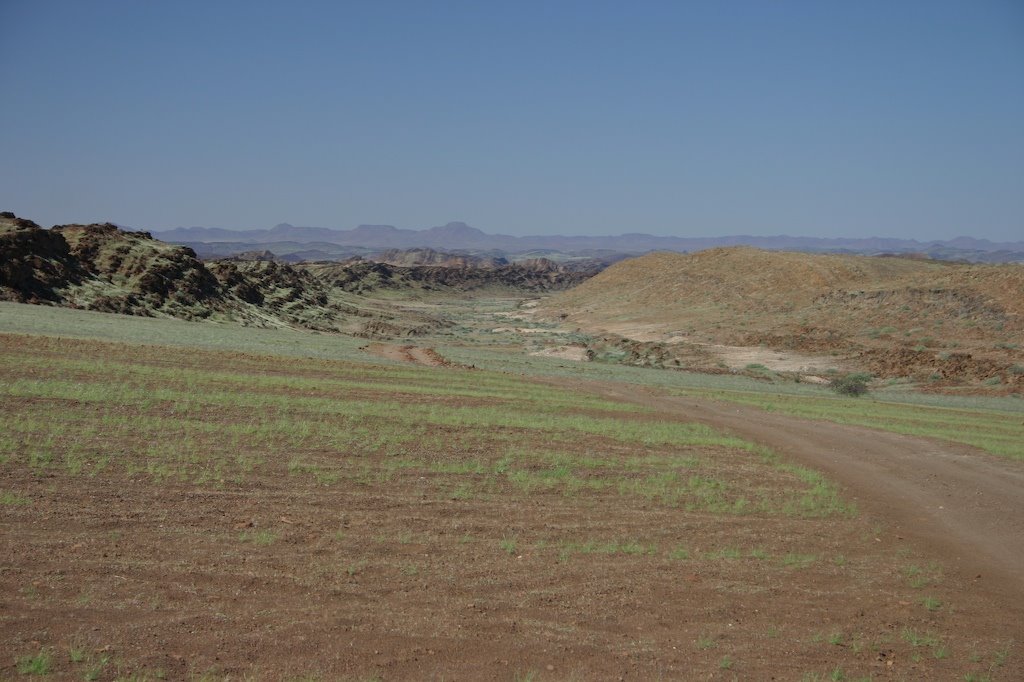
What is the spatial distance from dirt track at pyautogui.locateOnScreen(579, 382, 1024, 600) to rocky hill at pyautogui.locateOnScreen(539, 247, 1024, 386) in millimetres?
24803

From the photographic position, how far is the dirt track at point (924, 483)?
572 inches

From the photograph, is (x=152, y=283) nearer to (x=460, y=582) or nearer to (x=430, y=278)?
(x=460, y=582)

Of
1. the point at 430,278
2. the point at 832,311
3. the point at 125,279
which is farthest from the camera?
the point at 430,278

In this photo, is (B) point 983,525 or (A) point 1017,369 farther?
(A) point 1017,369

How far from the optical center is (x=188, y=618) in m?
9.38

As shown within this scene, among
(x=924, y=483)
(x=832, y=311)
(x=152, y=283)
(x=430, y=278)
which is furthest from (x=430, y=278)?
(x=924, y=483)

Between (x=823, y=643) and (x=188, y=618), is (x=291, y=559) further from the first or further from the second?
(x=823, y=643)

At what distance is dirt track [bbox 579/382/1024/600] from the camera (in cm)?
1453

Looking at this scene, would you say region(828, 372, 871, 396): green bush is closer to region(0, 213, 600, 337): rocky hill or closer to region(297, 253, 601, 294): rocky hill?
region(0, 213, 600, 337): rocky hill

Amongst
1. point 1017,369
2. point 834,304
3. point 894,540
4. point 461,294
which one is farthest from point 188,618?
point 461,294

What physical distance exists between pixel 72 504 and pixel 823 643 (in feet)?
33.5

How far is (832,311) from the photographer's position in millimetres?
73125

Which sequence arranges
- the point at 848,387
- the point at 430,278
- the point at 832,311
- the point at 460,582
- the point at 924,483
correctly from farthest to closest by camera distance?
the point at 430,278 → the point at 832,311 → the point at 848,387 → the point at 924,483 → the point at 460,582

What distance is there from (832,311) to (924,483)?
56208mm
